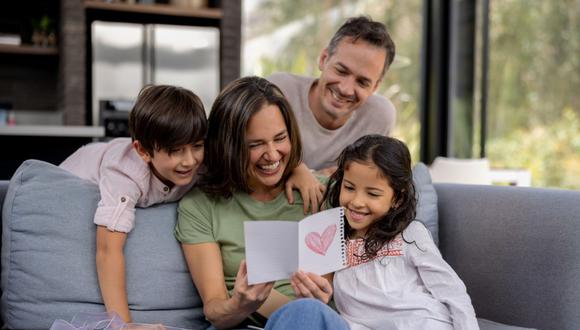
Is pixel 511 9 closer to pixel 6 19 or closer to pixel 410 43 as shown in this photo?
pixel 410 43

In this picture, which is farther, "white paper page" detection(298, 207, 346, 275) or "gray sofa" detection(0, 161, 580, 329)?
"gray sofa" detection(0, 161, 580, 329)

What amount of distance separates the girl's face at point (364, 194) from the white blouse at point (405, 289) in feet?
0.28

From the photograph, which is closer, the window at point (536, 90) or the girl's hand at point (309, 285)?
the girl's hand at point (309, 285)

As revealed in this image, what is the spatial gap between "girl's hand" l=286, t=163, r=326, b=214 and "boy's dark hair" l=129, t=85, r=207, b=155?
309mm

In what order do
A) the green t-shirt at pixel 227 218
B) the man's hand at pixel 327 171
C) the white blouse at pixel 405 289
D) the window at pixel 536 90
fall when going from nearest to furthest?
1. the white blouse at pixel 405 289
2. the green t-shirt at pixel 227 218
3. the man's hand at pixel 327 171
4. the window at pixel 536 90

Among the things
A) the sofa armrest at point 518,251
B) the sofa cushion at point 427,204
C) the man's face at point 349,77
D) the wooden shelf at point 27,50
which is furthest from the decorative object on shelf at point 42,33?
the sofa armrest at point 518,251

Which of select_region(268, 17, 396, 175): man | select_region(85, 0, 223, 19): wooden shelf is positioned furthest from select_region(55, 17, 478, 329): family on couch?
select_region(85, 0, 223, 19): wooden shelf

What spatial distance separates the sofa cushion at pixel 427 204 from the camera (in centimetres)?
205

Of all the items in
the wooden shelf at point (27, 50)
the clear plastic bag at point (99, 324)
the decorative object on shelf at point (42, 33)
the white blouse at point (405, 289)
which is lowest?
the clear plastic bag at point (99, 324)

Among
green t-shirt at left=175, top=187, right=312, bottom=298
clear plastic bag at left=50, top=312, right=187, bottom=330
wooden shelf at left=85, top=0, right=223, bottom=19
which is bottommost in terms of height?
clear plastic bag at left=50, top=312, right=187, bottom=330

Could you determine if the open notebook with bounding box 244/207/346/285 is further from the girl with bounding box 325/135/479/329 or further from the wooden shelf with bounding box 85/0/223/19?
the wooden shelf with bounding box 85/0/223/19

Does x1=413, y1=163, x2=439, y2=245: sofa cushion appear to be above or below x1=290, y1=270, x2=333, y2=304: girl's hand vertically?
above

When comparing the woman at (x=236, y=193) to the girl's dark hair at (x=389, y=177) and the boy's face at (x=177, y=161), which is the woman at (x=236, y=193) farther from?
the girl's dark hair at (x=389, y=177)

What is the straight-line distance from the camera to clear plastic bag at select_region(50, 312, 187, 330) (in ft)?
5.46
